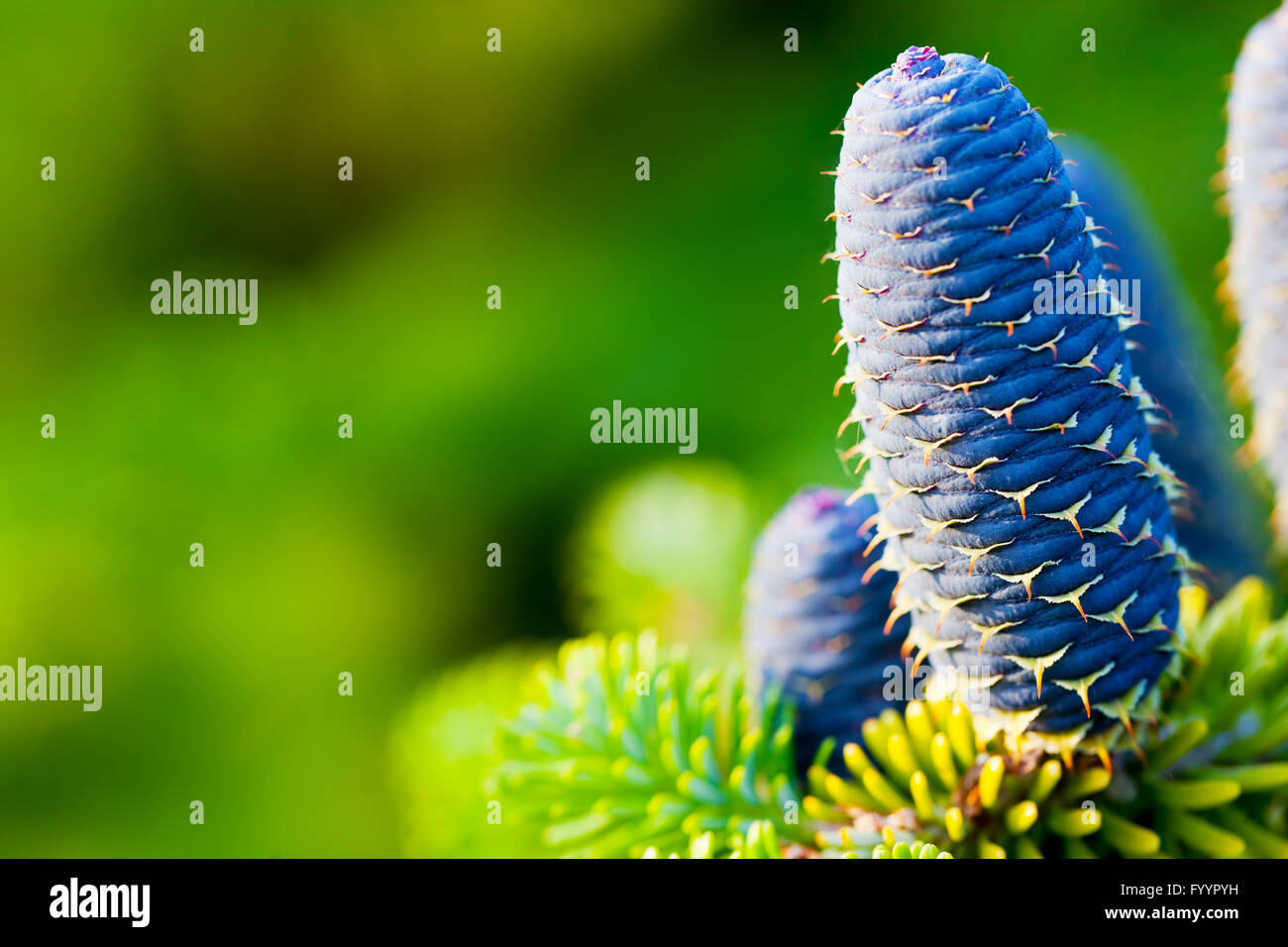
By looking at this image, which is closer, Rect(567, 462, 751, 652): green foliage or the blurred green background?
Rect(567, 462, 751, 652): green foliage

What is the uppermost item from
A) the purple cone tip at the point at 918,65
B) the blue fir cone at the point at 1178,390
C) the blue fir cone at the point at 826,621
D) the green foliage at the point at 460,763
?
the purple cone tip at the point at 918,65

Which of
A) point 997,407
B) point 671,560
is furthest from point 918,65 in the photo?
point 671,560

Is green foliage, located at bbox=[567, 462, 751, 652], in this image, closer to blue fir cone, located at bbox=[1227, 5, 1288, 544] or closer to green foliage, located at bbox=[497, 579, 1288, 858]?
green foliage, located at bbox=[497, 579, 1288, 858]

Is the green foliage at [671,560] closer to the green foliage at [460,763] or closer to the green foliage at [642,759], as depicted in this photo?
the green foliage at [460,763]

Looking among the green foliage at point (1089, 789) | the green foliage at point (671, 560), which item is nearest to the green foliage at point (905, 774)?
the green foliage at point (1089, 789)

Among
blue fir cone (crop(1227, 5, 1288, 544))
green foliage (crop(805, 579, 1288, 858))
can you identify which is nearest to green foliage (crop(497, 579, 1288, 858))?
green foliage (crop(805, 579, 1288, 858))
